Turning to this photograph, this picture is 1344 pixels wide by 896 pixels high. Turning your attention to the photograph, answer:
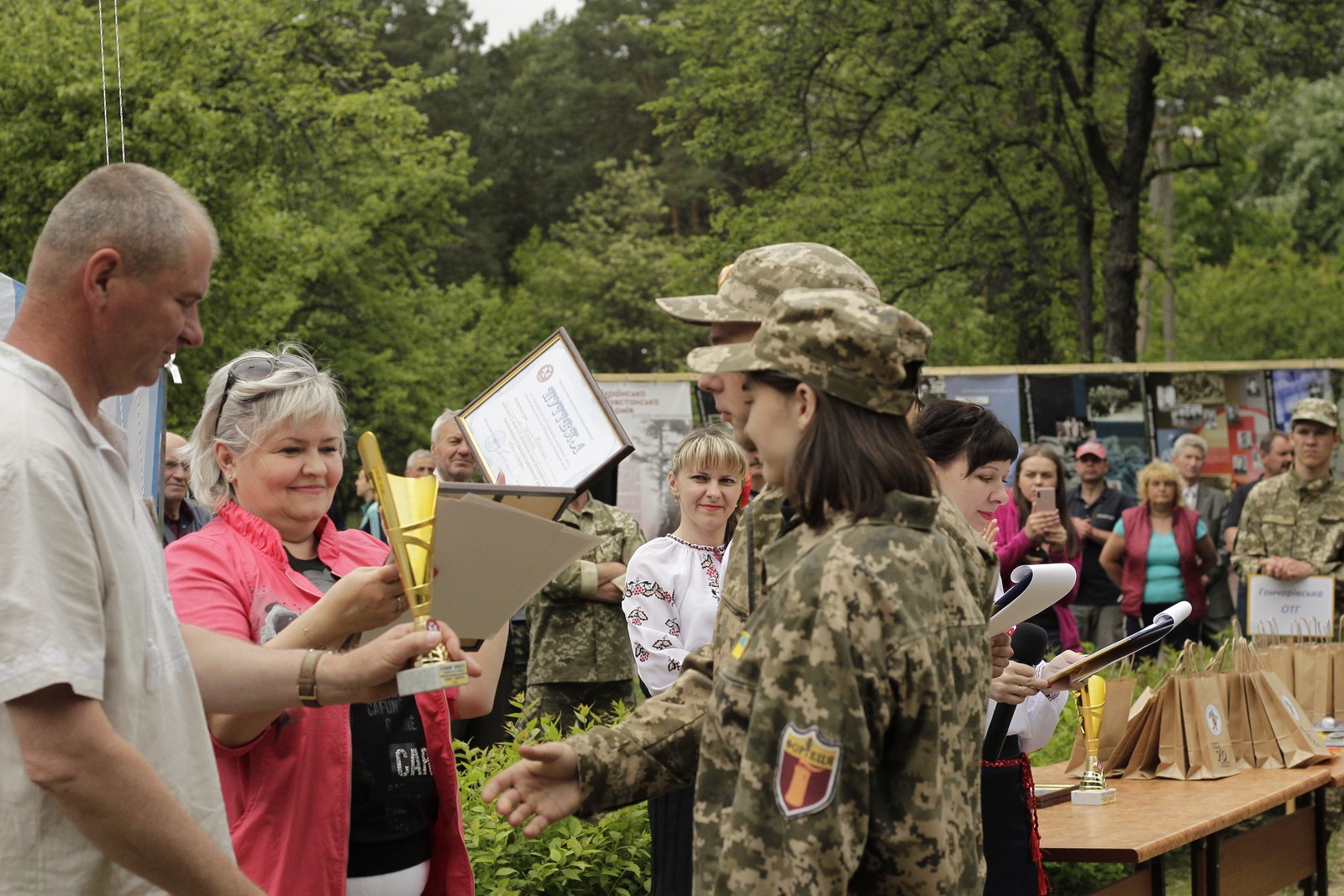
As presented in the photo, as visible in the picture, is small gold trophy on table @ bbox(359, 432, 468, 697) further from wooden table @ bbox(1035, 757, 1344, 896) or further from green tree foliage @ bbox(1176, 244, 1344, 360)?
green tree foliage @ bbox(1176, 244, 1344, 360)

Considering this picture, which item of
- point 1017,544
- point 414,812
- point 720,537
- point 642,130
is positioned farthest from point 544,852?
point 642,130

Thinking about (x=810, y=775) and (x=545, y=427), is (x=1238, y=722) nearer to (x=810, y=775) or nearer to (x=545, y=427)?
(x=545, y=427)

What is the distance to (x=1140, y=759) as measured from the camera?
5.54 metres

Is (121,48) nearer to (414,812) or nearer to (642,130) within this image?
(414,812)

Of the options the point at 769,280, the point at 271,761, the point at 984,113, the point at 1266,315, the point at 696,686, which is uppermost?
the point at 984,113

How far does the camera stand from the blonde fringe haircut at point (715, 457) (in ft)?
17.7

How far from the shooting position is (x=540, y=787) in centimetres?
264

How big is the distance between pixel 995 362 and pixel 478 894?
61.7 feet

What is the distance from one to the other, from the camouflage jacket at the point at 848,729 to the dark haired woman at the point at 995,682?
66.3 inches

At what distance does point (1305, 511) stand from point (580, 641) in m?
4.63

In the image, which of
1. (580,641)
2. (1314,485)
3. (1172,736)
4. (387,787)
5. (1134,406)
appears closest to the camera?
(387,787)

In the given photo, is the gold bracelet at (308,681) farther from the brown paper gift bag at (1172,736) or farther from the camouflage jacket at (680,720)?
the brown paper gift bag at (1172,736)

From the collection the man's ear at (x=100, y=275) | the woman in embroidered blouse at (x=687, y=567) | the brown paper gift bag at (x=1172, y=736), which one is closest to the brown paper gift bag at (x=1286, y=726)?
the brown paper gift bag at (x=1172, y=736)

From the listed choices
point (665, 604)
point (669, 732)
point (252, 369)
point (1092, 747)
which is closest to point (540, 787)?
point (669, 732)
